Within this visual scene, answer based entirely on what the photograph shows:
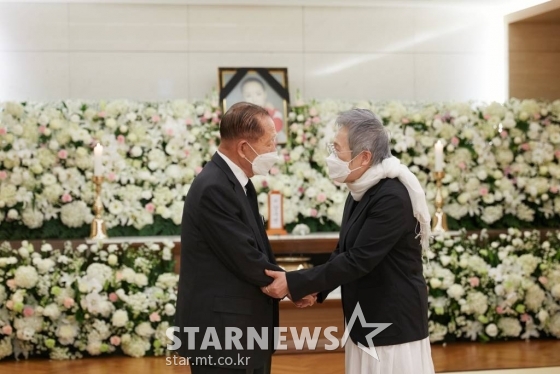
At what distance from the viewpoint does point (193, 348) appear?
3.34 meters

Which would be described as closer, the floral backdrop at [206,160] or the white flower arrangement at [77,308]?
the white flower arrangement at [77,308]

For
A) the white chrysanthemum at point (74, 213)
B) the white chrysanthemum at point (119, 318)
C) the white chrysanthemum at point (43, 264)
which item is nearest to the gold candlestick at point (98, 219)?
the white chrysanthemum at point (74, 213)

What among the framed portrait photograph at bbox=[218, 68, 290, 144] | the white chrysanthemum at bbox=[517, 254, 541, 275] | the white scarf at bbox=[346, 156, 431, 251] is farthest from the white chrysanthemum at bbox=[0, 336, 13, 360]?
the white chrysanthemum at bbox=[517, 254, 541, 275]

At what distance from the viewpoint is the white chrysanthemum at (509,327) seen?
6.49 metres

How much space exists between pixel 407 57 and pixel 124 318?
3.86 meters

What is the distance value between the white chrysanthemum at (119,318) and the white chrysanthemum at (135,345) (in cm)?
11

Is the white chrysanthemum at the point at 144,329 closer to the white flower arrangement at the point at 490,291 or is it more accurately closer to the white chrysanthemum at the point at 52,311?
the white chrysanthemum at the point at 52,311

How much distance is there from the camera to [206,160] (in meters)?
7.28

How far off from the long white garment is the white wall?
4.53 meters

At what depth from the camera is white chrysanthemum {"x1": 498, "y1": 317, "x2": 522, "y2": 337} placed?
6.49 m

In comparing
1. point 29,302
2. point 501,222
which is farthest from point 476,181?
point 29,302

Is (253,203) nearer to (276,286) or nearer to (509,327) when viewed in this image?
(276,286)

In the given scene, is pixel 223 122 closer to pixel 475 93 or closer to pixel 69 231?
pixel 69 231

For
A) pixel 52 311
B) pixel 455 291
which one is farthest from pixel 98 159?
pixel 455 291
